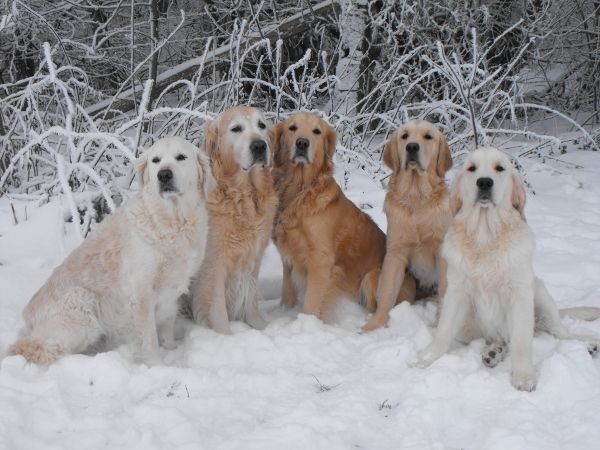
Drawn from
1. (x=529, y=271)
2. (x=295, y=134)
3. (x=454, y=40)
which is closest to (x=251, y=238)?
(x=295, y=134)

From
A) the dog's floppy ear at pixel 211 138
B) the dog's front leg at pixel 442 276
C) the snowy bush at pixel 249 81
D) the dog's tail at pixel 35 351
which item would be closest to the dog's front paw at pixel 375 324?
the dog's front leg at pixel 442 276

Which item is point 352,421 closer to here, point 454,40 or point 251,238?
point 251,238

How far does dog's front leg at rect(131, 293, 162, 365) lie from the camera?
3285mm

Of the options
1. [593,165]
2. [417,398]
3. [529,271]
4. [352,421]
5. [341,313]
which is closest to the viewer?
[352,421]

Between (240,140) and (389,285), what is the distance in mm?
1324

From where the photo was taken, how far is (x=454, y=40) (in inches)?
314

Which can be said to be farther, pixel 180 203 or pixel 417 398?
pixel 180 203

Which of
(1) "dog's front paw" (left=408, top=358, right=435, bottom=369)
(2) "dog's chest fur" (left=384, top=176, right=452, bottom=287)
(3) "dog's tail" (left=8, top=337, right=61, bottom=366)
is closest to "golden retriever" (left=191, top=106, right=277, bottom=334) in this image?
(2) "dog's chest fur" (left=384, top=176, right=452, bottom=287)

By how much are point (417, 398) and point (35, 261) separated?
9.73 ft

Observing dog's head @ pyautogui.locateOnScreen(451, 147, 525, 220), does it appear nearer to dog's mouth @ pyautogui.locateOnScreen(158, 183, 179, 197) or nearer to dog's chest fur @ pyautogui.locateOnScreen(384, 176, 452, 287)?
dog's chest fur @ pyautogui.locateOnScreen(384, 176, 452, 287)

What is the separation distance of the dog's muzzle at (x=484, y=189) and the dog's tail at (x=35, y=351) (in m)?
2.29

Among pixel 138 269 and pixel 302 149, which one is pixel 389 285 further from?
pixel 138 269

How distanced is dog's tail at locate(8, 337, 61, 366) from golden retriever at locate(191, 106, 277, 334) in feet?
3.21

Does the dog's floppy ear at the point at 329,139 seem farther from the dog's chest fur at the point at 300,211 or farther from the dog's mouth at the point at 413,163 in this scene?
the dog's mouth at the point at 413,163
